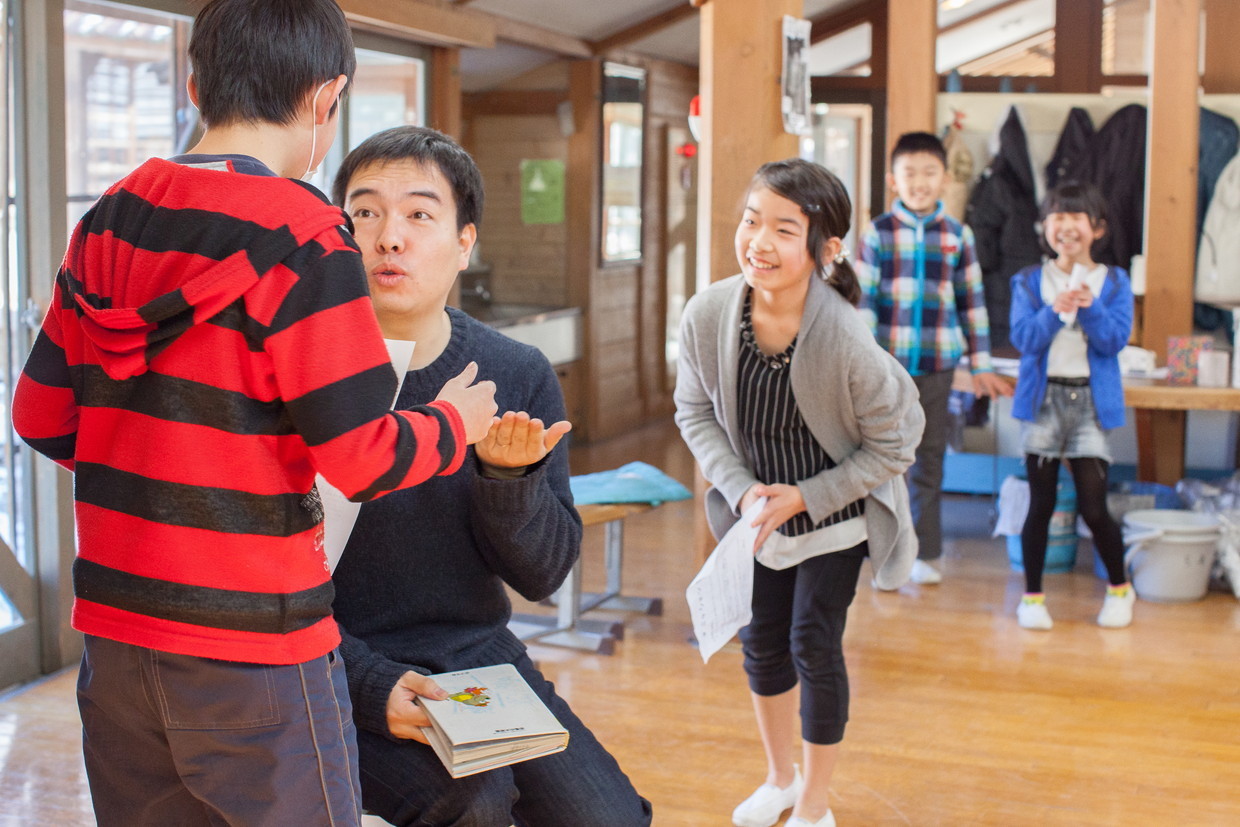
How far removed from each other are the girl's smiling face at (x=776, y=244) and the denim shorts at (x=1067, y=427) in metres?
1.92

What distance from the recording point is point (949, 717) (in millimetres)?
3387

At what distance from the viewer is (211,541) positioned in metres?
1.26

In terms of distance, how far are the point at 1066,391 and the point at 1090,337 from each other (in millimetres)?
189

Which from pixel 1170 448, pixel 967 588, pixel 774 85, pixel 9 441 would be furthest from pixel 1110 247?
pixel 9 441

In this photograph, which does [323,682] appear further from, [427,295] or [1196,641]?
[1196,641]

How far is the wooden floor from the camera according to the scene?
288cm

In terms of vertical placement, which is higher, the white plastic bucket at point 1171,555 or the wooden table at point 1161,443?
the wooden table at point 1161,443

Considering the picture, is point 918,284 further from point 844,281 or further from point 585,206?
point 585,206

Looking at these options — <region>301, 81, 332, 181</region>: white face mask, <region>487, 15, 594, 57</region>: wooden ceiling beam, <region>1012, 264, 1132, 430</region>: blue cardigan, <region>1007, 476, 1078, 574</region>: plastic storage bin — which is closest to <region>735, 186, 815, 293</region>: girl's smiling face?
<region>301, 81, 332, 181</region>: white face mask

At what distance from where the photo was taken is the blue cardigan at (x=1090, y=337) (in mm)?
4047

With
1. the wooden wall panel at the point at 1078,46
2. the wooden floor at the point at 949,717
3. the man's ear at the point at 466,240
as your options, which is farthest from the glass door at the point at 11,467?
the wooden wall panel at the point at 1078,46

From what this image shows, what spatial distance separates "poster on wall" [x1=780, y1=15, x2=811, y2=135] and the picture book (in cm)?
239

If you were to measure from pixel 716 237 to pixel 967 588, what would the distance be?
165 cm

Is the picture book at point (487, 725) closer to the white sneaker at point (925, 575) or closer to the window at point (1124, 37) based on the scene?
the white sneaker at point (925, 575)
